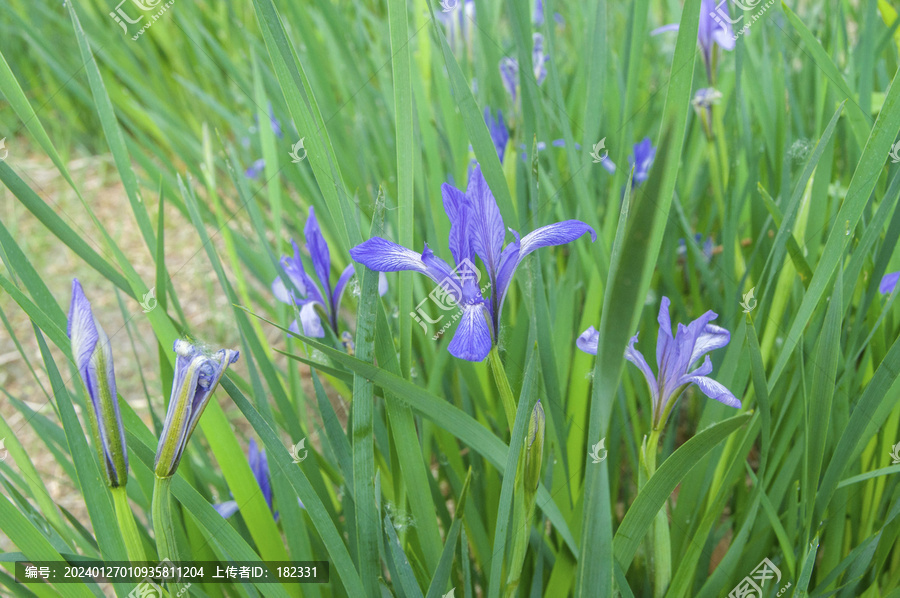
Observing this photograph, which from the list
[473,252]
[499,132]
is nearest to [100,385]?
[473,252]

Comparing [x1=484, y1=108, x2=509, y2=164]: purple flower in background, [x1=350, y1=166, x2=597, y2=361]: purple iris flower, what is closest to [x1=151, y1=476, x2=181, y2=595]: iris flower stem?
[x1=350, y1=166, x2=597, y2=361]: purple iris flower

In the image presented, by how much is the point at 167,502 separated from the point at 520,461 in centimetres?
25

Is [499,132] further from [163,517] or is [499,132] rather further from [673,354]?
[163,517]

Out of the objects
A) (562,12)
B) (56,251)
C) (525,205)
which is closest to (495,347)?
(525,205)

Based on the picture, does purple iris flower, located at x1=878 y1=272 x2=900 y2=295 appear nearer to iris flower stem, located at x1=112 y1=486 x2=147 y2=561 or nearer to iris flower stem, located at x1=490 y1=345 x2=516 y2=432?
iris flower stem, located at x1=490 y1=345 x2=516 y2=432

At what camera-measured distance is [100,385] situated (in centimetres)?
41

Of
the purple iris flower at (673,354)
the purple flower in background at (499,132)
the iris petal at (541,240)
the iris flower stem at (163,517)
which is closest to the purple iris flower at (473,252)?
the iris petal at (541,240)

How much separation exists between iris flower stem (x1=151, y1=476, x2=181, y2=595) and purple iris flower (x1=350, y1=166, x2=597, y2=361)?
0.67 feet

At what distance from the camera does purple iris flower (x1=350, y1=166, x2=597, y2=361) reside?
18.1 inches

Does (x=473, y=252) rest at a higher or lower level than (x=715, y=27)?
lower

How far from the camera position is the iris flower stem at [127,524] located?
43 centimetres

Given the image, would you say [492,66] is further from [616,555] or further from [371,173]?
[616,555]

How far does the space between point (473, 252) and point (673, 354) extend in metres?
0.20

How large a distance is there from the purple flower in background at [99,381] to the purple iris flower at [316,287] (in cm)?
37
